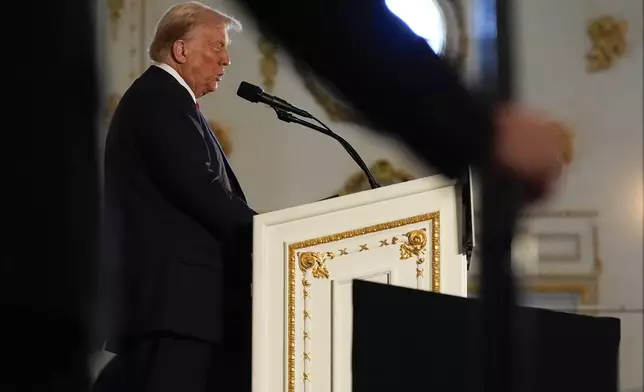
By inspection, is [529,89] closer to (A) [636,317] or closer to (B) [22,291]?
(A) [636,317]

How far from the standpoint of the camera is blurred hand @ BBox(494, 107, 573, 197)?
1339 mm

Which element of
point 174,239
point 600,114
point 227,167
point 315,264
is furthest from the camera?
point 600,114

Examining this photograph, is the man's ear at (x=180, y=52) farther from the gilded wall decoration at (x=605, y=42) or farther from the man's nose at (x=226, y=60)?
the gilded wall decoration at (x=605, y=42)

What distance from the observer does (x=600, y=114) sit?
7.18 ft

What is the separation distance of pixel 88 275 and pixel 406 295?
600mm

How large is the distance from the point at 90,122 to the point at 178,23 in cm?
25

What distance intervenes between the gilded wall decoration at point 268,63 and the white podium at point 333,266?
48 cm

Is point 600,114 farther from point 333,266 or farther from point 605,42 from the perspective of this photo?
point 333,266

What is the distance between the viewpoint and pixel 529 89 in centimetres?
217

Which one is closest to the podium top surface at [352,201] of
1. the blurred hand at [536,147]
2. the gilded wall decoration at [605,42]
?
the blurred hand at [536,147]

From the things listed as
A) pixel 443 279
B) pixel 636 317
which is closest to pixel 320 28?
pixel 443 279

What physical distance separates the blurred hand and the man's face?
575 millimetres

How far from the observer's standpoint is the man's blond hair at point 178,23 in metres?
1.67

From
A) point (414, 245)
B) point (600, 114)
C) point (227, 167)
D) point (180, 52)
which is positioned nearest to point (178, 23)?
point (180, 52)
